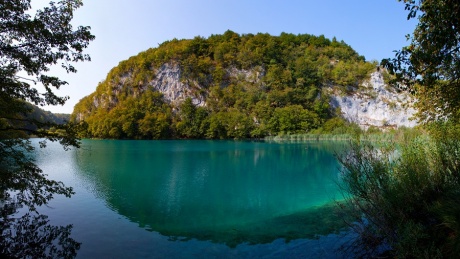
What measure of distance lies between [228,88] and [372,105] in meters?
49.0

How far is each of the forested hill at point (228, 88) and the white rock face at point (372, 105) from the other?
351 centimetres

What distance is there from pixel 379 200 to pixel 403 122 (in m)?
96.4

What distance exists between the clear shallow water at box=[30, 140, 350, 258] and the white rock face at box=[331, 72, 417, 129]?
79.3 metres

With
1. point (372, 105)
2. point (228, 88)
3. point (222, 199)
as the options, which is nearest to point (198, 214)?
point (222, 199)

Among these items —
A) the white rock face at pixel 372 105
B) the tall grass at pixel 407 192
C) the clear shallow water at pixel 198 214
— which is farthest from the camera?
the white rock face at pixel 372 105

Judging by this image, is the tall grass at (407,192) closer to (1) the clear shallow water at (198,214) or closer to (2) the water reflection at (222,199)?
(1) the clear shallow water at (198,214)

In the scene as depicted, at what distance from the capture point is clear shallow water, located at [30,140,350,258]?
28.0 ft

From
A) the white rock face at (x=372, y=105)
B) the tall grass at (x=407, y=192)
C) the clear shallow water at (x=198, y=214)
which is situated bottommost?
the clear shallow water at (x=198, y=214)

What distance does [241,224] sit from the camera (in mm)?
11039

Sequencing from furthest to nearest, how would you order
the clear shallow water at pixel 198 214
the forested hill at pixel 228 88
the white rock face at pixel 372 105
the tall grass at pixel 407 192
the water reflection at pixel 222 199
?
the white rock face at pixel 372 105 < the forested hill at pixel 228 88 < the water reflection at pixel 222 199 < the clear shallow water at pixel 198 214 < the tall grass at pixel 407 192

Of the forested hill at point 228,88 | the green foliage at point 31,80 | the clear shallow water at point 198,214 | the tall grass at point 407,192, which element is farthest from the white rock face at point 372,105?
the green foliage at point 31,80

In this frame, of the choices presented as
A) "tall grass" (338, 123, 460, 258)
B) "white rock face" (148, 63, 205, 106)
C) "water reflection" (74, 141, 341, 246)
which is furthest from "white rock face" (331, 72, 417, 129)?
"tall grass" (338, 123, 460, 258)

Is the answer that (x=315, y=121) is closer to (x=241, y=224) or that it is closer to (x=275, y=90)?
(x=275, y=90)

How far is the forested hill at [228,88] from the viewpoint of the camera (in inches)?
3538
